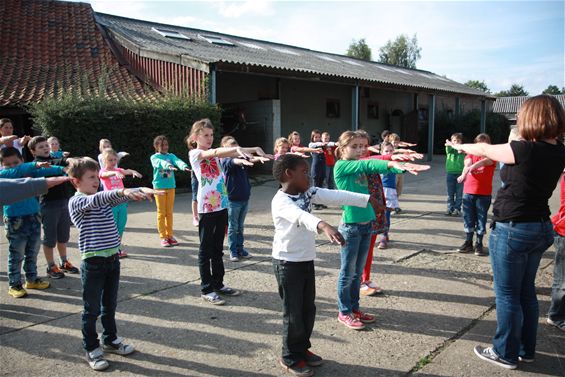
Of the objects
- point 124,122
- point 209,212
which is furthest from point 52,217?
point 124,122

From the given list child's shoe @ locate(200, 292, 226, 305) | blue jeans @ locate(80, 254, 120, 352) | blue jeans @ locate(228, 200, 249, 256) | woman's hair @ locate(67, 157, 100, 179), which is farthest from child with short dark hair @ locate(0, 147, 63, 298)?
blue jeans @ locate(228, 200, 249, 256)

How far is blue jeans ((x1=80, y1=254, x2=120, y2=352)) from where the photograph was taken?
3252mm

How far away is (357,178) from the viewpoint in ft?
13.0

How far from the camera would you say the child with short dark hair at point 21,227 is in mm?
4438

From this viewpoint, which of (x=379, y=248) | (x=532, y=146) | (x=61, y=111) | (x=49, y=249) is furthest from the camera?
(x=61, y=111)

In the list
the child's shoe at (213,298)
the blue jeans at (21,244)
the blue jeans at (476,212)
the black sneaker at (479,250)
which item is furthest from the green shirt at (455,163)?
the blue jeans at (21,244)

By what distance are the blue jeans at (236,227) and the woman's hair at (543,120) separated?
3.79 metres

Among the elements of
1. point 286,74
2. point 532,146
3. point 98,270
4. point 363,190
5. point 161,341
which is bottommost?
point 161,341

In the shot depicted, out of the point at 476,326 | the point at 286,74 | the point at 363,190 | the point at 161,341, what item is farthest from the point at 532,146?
the point at 286,74

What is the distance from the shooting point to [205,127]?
4.36 meters

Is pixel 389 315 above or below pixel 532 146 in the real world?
below

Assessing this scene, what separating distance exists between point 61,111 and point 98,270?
854cm

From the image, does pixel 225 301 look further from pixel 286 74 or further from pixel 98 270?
Result: pixel 286 74

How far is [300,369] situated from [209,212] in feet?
6.13
